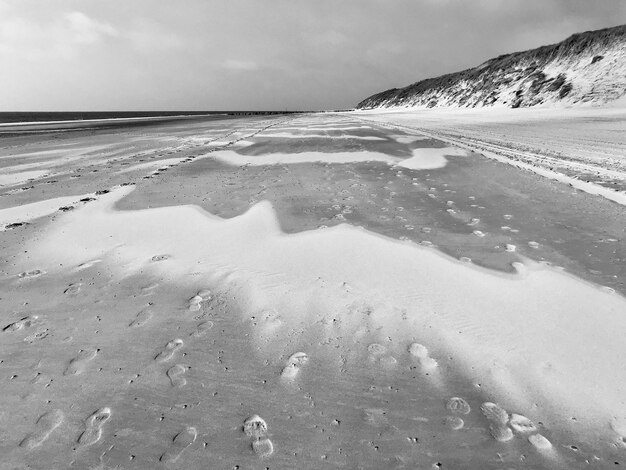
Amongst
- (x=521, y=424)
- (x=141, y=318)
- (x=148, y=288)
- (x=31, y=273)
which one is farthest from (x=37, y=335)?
(x=521, y=424)

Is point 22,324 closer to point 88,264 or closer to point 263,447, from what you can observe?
point 88,264

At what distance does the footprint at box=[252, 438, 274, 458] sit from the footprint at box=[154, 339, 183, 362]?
0.81 metres

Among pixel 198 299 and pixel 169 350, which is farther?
pixel 198 299

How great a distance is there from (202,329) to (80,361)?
2.22ft

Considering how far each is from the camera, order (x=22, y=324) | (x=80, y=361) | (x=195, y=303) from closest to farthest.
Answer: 1. (x=80, y=361)
2. (x=22, y=324)
3. (x=195, y=303)

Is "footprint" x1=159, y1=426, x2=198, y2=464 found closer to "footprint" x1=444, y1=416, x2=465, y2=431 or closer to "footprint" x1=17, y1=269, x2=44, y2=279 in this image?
"footprint" x1=444, y1=416, x2=465, y2=431

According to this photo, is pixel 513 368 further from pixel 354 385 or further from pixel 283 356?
pixel 283 356

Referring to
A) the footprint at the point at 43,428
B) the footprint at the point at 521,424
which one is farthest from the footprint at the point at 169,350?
the footprint at the point at 521,424

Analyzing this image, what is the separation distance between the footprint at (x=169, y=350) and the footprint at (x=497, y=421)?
1669 millimetres

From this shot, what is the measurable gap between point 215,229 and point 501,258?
292 cm

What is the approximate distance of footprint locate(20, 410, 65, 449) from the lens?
1505 mm

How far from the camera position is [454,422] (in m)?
1.59

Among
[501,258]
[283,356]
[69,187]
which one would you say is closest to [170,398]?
[283,356]

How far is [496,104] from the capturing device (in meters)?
41.4
